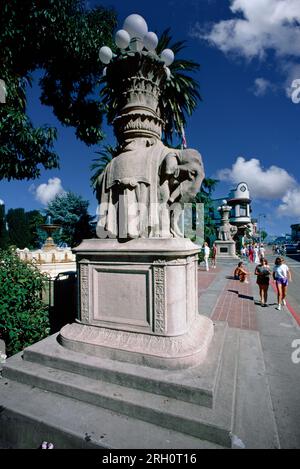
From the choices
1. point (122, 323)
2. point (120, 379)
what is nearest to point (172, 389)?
point (120, 379)

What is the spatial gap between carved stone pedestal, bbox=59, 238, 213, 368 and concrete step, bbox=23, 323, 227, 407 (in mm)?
108

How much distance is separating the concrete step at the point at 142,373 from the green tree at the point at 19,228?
44536 millimetres

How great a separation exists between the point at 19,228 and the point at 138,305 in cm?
4628

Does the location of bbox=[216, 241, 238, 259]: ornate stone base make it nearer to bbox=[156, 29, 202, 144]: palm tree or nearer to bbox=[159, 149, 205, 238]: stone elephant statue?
bbox=[156, 29, 202, 144]: palm tree

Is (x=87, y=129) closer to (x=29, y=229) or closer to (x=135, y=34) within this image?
(x=135, y=34)

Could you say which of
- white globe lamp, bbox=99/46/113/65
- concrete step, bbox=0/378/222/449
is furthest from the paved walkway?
white globe lamp, bbox=99/46/113/65

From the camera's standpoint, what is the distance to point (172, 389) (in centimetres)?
A: 245

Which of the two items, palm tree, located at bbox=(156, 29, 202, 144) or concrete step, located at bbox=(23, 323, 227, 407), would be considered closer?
concrete step, located at bbox=(23, 323, 227, 407)

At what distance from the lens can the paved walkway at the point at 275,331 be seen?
2443 mm

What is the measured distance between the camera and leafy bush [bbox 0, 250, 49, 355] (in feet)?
13.2

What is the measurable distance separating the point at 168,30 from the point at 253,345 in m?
19.0

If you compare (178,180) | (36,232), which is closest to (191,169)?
(178,180)

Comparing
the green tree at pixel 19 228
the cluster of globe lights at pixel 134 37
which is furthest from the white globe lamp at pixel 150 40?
the green tree at pixel 19 228

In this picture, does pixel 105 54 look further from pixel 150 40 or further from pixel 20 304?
pixel 20 304
